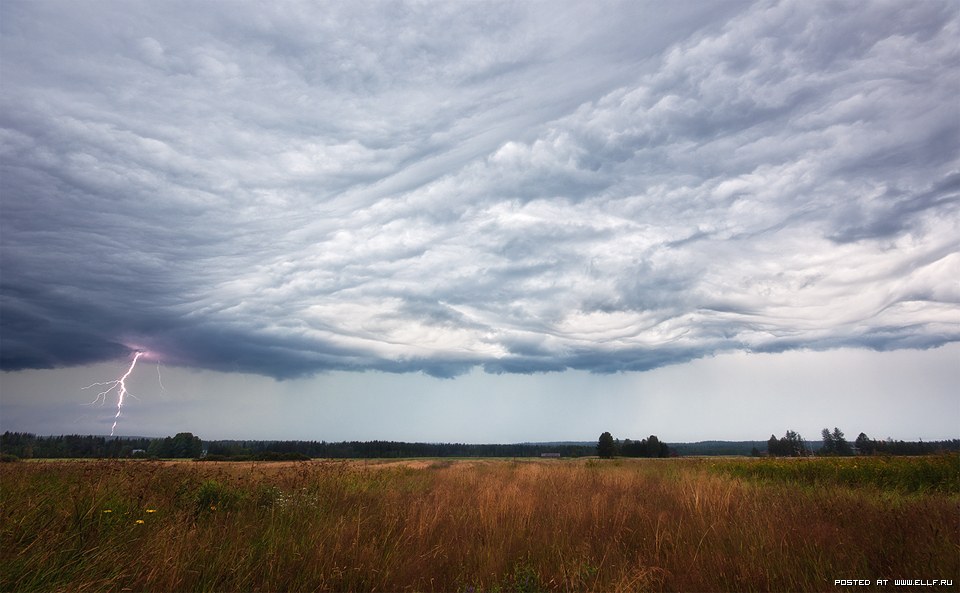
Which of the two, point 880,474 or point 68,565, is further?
point 880,474

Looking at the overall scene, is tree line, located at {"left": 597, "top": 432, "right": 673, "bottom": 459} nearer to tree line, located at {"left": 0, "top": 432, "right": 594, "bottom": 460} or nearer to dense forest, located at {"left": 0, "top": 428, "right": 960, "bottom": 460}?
dense forest, located at {"left": 0, "top": 428, "right": 960, "bottom": 460}

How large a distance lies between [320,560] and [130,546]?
2.18 metres

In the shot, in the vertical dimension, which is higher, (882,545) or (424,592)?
(882,545)

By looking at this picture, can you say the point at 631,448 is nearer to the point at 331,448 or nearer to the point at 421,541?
the point at 331,448

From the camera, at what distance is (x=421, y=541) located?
6254 mm

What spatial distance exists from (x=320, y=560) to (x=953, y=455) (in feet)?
72.1

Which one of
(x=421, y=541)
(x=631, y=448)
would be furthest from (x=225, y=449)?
(x=631, y=448)

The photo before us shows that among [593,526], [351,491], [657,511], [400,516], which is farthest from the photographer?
[351,491]

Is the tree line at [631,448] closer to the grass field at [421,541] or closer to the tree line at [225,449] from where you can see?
the tree line at [225,449]

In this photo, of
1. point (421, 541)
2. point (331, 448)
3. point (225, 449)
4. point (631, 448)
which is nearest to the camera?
point (421, 541)

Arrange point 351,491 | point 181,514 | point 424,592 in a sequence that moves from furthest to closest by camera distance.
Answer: point 351,491 < point 181,514 < point 424,592

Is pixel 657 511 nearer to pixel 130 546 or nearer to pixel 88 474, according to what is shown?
pixel 130 546

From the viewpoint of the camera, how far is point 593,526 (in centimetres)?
721

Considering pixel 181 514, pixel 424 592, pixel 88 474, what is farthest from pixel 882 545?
pixel 88 474
